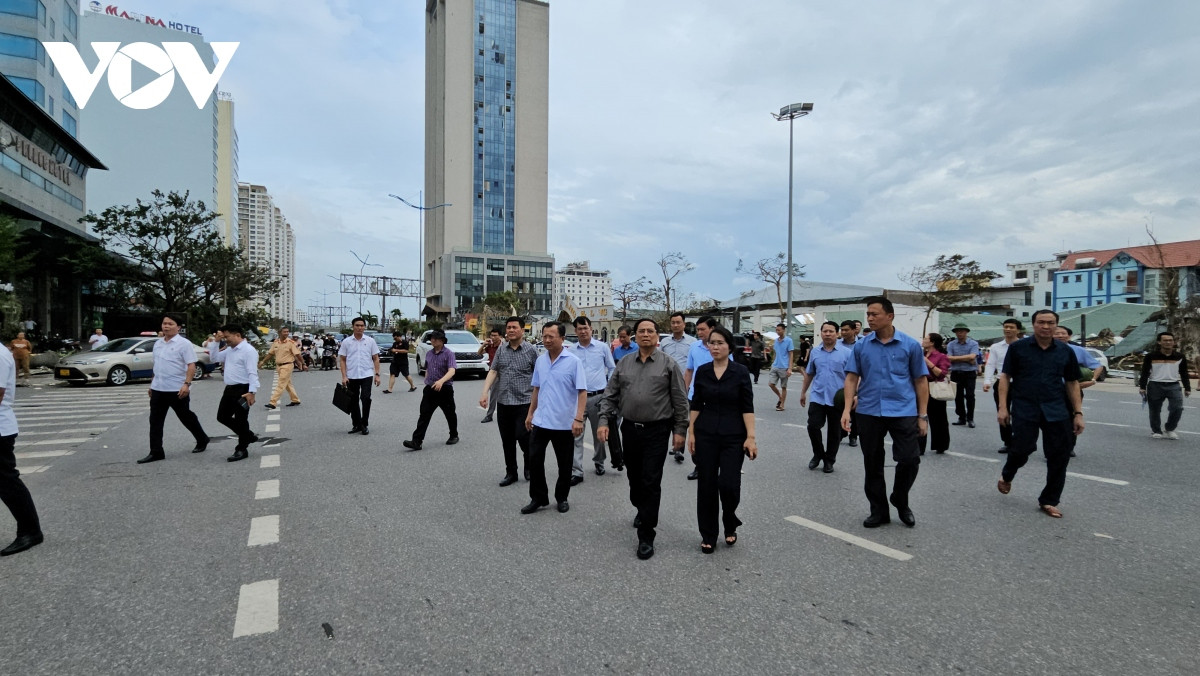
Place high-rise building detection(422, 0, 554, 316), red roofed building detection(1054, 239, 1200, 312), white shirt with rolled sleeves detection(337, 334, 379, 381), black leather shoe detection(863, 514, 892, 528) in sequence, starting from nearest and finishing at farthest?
black leather shoe detection(863, 514, 892, 528) → white shirt with rolled sleeves detection(337, 334, 379, 381) → red roofed building detection(1054, 239, 1200, 312) → high-rise building detection(422, 0, 554, 316)

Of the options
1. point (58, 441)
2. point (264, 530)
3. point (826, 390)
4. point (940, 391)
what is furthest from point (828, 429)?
point (58, 441)

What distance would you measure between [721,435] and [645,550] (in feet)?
3.04

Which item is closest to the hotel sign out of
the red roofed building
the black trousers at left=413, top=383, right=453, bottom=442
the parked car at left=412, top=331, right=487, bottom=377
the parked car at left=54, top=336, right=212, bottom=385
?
the parked car at left=54, top=336, right=212, bottom=385

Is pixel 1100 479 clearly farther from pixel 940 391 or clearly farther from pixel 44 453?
pixel 44 453

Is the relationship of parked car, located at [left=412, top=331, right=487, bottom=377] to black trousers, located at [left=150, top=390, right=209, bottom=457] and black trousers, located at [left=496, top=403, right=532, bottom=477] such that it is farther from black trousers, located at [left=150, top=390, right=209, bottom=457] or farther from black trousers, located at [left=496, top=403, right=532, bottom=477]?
black trousers, located at [left=496, top=403, right=532, bottom=477]

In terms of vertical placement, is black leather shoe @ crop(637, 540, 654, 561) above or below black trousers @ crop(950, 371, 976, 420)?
below

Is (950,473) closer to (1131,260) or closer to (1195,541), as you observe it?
(1195,541)

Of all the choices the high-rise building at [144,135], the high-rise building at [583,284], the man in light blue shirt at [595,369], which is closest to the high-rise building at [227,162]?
the high-rise building at [144,135]

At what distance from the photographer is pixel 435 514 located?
5.26 metres

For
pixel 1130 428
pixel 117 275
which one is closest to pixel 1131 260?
pixel 1130 428

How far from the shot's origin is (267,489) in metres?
6.17

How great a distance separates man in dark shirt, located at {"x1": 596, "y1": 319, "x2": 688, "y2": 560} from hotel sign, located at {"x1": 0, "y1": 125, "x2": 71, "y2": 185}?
3244 cm

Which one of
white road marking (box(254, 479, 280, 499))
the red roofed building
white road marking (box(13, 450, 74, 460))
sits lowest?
white road marking (box(13, 450, 74, 460))

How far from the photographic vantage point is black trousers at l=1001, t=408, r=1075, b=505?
17.1 ft
